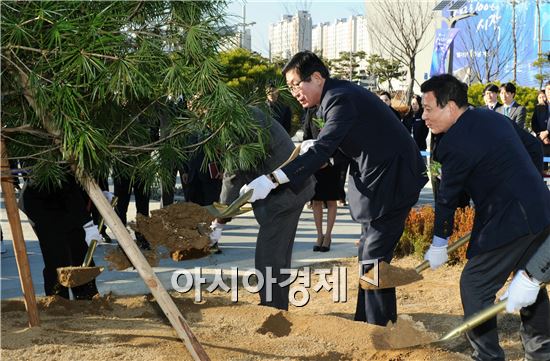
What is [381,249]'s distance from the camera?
4.51 meters

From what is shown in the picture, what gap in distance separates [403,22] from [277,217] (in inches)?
856

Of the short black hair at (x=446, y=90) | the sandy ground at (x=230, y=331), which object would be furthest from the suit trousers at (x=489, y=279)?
the short black hair at (x=446, y=90)

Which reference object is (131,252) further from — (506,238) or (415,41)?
(415,41)

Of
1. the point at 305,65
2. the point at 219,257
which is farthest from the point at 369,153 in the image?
the point at 219,257

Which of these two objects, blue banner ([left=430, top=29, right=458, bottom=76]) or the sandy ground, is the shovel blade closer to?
the sandy ground

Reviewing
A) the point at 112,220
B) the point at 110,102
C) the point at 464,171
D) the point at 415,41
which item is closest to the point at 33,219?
the point at 110,102

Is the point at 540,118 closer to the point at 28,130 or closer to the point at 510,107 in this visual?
the point at 510,107

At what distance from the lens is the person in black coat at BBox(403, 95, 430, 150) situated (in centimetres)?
1280

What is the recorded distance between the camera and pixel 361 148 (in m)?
4.45

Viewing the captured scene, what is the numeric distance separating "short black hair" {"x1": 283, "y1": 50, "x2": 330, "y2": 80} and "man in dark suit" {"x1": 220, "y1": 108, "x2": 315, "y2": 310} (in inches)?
20.5

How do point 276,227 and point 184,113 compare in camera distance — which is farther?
point 276,227

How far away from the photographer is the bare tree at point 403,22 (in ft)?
82.6

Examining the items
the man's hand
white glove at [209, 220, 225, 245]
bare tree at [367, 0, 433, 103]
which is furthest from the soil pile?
bare tree at [367, 0, 433, 103]

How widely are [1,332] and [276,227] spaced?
1.83m
